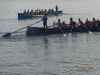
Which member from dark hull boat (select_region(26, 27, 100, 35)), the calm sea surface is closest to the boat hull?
dark hull boat (select_region(26, 27, 100, 35))

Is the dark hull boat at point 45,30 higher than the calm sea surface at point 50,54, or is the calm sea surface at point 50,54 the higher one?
the dark hull boat at point 45,30

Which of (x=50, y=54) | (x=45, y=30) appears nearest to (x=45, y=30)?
(x=45, y=30)

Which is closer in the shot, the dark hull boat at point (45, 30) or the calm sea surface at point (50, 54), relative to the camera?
the calm sea surface at point (50, 54)

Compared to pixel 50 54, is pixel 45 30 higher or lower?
higher

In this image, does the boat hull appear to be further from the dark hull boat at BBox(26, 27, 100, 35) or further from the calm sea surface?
the calm sea surface

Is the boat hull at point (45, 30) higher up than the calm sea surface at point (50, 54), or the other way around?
the boat hull at point (45, 30)

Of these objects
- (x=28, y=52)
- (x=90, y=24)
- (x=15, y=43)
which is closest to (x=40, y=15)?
(x=90, y=24)

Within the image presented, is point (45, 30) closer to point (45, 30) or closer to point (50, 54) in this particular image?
point (45, 30)

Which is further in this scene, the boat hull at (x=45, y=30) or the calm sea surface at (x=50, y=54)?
the boat hull at (x=45, y=30)

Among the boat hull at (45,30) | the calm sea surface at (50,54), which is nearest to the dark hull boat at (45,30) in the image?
the boat hull at (45,30)

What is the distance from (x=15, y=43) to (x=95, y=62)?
470 inches

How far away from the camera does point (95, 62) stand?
28.0 metres

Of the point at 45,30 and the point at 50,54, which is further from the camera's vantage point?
the point at 45,30

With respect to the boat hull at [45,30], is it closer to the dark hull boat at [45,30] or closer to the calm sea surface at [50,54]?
the dark hull boat at [45,30]
